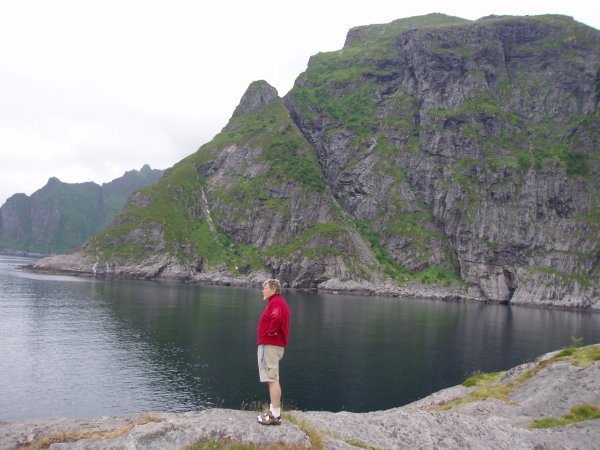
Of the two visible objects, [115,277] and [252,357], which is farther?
[115,277]

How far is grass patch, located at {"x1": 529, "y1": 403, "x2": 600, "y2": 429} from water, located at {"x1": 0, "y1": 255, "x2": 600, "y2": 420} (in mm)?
22899

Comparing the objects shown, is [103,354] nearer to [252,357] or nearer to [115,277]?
[252,357]

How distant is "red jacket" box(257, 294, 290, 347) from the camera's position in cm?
1486

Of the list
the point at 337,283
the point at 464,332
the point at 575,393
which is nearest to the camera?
the point at 575,393

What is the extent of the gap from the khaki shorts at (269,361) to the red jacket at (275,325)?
19cm

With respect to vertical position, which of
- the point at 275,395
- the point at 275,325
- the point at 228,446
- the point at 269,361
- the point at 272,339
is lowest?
the point at 228,446

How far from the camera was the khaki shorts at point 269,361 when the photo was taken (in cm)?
1480

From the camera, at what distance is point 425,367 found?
2319 inches

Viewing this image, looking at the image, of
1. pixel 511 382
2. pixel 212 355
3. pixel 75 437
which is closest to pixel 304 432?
pixel 75 437

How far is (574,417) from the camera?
70.2 feet

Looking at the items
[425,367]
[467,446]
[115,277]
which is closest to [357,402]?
[425,367]

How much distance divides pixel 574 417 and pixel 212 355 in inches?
1820

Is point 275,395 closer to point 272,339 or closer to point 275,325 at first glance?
point 272,339

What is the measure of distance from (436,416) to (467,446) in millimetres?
2211
